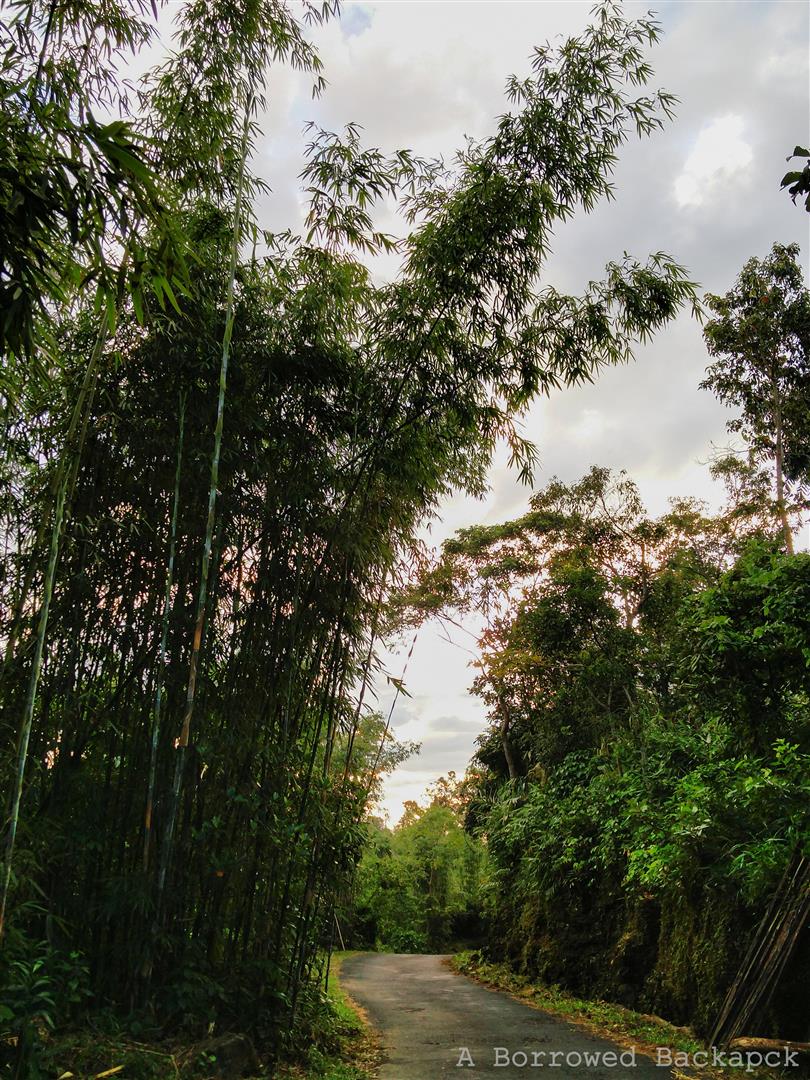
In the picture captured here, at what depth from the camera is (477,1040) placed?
4883mm

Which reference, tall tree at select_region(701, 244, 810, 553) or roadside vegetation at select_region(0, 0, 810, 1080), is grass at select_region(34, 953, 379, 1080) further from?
tall tree at select_region(701, 244, 810, 553)

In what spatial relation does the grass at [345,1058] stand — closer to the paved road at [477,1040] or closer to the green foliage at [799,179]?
the paved road at [477,1040]

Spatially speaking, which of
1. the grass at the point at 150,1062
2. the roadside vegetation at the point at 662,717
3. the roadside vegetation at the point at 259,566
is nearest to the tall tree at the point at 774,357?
the roadside vegetation at the point at 662,717

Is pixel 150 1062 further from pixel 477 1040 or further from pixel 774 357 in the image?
pixel 774 357

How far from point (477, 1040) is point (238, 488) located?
159 inches

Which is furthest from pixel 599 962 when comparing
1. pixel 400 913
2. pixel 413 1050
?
pixel 400 913

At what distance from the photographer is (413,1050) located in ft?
15.4

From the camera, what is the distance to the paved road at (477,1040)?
13.4ft

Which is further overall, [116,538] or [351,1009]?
[351,1009]

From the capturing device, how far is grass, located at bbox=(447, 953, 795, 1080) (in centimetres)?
387

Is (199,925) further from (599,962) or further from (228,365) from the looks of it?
(599,962)

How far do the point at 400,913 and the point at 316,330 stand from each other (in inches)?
592

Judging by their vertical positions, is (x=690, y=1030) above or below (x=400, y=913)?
above

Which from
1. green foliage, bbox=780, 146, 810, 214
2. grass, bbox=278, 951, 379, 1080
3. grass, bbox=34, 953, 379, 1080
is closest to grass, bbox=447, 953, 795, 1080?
grass, bbox=278, 951, 379, 1080
